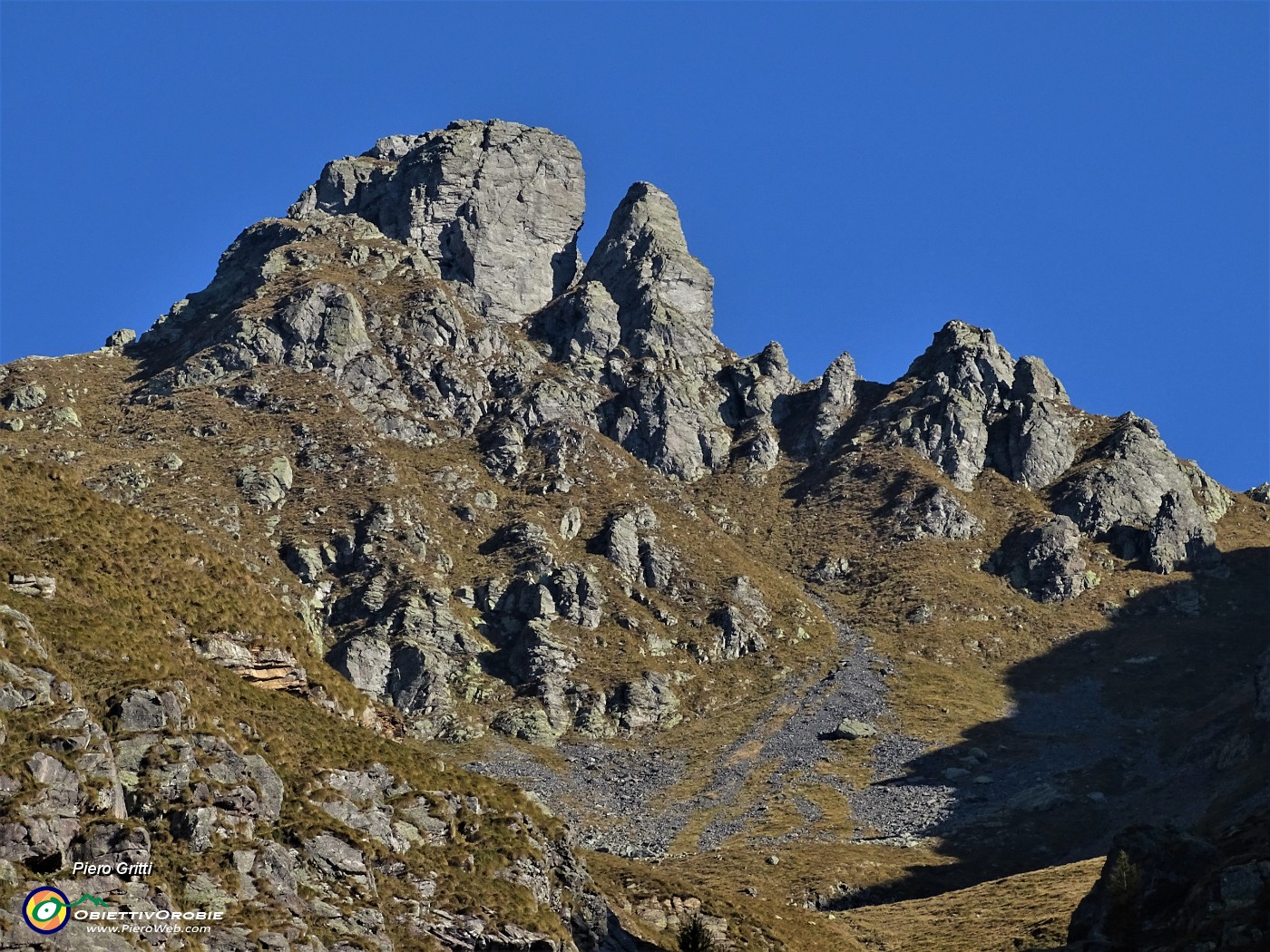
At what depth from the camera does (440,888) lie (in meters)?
45.5

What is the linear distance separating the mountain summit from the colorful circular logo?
0.36 metres

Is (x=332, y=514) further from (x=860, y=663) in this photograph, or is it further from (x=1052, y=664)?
(x=1052, y=664)

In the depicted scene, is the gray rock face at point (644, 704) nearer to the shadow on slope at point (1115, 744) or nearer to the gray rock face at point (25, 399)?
the shadow on slope at point (1115, 744)

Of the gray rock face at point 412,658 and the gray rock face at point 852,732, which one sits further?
the gray rock face at point 412,658

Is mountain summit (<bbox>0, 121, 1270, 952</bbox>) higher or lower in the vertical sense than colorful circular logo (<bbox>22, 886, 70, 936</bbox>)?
higher

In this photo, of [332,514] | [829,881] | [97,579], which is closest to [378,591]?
[332,514]

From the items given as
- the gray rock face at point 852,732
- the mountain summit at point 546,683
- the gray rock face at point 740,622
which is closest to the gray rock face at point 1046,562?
the mountain summit at point 546,683

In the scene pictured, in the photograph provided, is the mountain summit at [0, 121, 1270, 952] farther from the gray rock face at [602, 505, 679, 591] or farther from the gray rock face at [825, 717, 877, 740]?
the gray rock face at [825, 717, 877, 740]

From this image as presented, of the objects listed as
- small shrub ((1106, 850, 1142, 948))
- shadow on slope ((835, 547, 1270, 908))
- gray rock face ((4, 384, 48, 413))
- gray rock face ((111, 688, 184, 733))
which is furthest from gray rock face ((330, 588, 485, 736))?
gray rock face ((111, 688, 184, 733))

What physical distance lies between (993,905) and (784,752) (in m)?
51.2

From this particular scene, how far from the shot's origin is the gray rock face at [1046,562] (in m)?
183

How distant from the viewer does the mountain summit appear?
4231 cm

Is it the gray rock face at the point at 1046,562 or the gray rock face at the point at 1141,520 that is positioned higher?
the gray rock face at the point at 1141,520

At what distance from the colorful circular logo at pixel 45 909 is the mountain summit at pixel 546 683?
0.36 m
